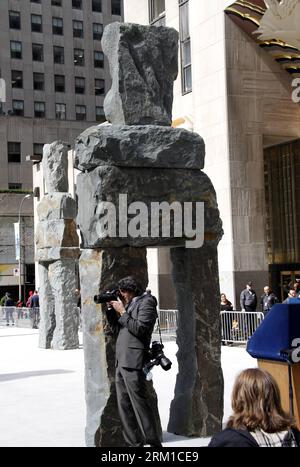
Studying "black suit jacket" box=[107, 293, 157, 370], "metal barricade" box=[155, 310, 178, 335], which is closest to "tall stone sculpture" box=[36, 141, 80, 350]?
"metal barricade" box=[155, 310, 178, 335]

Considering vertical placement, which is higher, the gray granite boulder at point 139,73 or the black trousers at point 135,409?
the gray granite boulder at point 139,73

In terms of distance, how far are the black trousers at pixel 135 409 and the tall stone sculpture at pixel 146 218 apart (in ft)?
1.62

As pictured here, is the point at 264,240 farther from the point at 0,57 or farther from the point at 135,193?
the point at 0,57

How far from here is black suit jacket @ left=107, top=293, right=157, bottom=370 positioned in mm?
7949

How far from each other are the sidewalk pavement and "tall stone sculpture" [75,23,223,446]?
0.72m

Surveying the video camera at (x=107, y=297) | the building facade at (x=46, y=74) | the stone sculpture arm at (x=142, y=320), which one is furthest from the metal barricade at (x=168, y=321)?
the building facade at (x=46, y=74)

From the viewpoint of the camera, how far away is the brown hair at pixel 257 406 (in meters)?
4.04

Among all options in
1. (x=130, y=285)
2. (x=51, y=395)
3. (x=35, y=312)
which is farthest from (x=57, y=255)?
(x=130, y=285)

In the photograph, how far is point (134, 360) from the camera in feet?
→ 26.5

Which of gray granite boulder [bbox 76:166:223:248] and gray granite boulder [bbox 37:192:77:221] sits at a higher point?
gray granite boulder [bbox 37:192:77:221]

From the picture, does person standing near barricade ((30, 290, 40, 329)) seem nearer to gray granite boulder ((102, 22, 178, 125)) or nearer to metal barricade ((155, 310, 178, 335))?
metal barricade ((155, 310, 178, 335))

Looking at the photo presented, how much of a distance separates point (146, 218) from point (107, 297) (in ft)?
4.15

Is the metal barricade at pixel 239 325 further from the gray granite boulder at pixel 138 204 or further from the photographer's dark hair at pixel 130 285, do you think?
the photographer's dark hair at pixel 130 285

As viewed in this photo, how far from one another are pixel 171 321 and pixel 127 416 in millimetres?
17038
